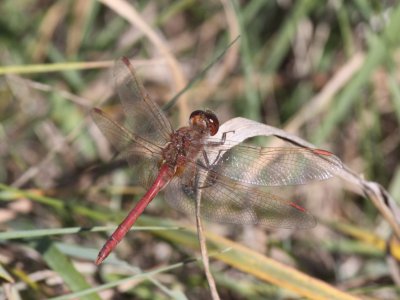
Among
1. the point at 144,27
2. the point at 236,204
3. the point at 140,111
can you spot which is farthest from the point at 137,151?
the point at 144,27

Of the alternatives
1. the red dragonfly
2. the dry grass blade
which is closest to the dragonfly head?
the red dragonfly

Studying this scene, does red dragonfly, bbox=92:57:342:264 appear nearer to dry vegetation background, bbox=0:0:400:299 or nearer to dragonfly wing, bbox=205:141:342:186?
dragonfly wing, bbox=205:141:342:186

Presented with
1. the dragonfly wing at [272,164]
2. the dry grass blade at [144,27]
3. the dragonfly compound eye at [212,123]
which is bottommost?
the dragonfly wing at [272,164]

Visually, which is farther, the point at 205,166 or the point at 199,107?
the point at 199,107

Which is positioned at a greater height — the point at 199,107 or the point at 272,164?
the point at 199,107

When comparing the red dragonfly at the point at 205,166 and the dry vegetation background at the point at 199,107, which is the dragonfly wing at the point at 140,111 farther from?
the dry vegetation background at the point at 199,107

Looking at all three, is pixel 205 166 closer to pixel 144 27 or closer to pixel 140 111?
pixel 140 111

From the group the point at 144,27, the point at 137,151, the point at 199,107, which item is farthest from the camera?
the point at 199,107

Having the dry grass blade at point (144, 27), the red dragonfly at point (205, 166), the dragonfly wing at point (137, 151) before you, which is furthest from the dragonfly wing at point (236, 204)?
the dry grass blade at point (144, 27)
